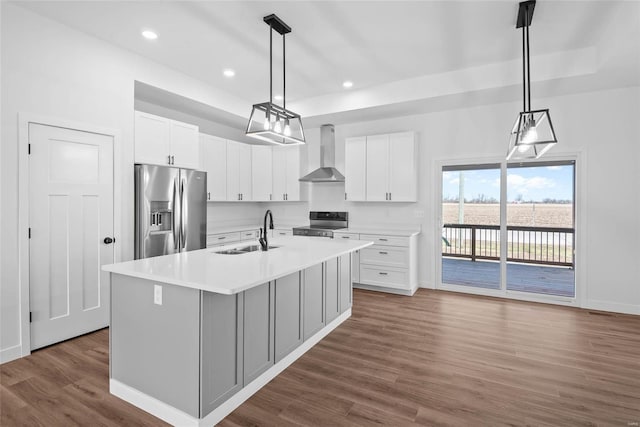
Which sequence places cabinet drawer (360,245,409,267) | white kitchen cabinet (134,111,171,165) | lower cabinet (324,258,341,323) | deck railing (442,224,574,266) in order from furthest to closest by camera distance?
deck railing (442,224,574,266) → cabinet drawer (360,245,409,267) → white kitchen cabinet (134,111,171,165) → lower cabinet (324,258,341,323)

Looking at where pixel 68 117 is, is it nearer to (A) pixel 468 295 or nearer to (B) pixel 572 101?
(A) pixel 468 295

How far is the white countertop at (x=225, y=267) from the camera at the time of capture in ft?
6.07

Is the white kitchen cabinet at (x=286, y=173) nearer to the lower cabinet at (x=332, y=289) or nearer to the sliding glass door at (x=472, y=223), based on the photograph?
the sliding glass door at (x=472, y=223)

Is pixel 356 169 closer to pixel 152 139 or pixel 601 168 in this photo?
pixel 152 139

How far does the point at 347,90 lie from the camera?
4.86 meters

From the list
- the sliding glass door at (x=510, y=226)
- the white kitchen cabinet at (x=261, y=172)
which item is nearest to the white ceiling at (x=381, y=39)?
the sliding glass door at (x=510, y=226)

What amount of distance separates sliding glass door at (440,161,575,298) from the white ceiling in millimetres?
1143

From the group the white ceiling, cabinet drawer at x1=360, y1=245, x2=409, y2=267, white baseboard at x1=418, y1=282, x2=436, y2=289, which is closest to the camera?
the white ceiling

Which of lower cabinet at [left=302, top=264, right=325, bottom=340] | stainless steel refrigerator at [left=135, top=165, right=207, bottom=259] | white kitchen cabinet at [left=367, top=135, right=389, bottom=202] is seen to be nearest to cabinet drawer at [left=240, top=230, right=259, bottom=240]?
stainless steel refrigerator at [left=135, top=165, right=207, bottom=259]

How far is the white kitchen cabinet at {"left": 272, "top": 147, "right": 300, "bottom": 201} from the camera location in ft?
19.7

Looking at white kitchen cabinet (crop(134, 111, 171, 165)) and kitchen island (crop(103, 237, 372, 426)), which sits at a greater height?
white kitchen cabinet (crop(134, 111, 171, 165))

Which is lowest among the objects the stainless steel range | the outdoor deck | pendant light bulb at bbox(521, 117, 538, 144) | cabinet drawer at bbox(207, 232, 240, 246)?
the outdoor deck

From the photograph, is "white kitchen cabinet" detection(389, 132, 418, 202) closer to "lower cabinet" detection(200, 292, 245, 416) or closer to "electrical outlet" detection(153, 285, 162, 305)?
"lower cabinet" detection(200, 292, 245, 416)

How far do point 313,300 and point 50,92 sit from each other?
10.1 ft
